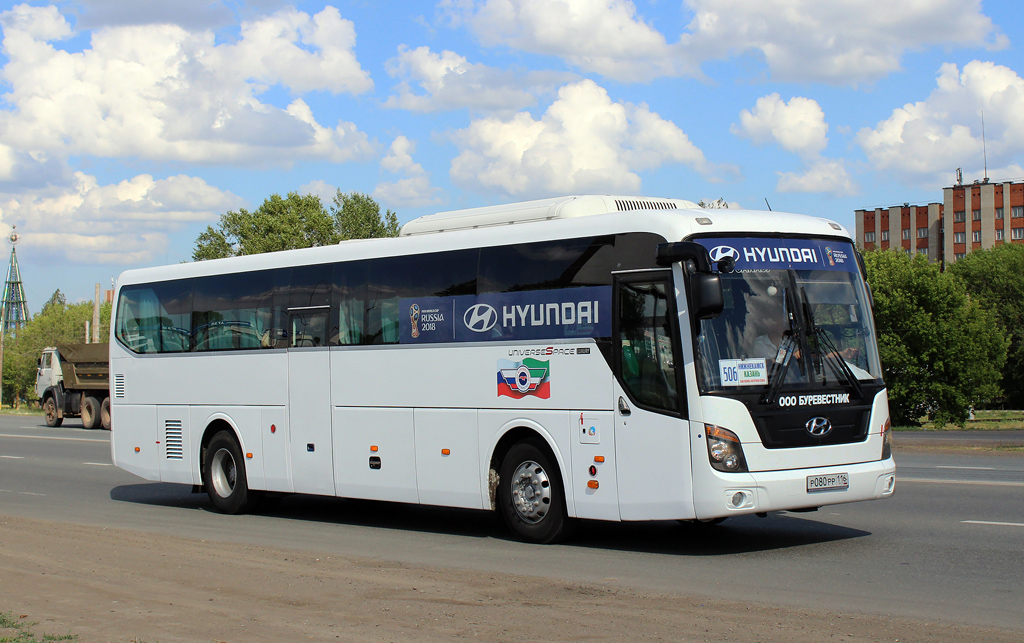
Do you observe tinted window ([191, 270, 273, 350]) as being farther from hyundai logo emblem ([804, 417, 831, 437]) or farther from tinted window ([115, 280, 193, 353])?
hyundai logo emblem ([804, 417, 831, 437])

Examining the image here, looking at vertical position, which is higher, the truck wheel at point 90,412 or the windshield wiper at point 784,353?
the windshield wiper at point 784,353

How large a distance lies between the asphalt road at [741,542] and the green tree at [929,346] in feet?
138

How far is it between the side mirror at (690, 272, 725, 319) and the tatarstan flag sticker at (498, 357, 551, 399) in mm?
1858

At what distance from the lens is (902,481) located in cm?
1518

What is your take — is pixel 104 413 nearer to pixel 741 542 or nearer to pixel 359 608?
pixel 741 542

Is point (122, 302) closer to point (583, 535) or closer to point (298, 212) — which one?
point (583, 535)

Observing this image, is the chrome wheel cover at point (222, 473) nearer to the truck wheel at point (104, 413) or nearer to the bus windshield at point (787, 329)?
→ the bus windshield at point (787, 329)

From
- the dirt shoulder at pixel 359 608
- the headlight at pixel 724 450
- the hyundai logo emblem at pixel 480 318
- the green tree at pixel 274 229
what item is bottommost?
the dirt shoulder at pixel 359 608

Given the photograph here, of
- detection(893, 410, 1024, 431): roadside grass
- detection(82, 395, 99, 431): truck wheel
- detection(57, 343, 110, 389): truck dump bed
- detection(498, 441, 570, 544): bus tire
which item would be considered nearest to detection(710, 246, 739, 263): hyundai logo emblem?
detection(498, 441, 570, 544): bus tire

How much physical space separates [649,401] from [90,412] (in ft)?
110

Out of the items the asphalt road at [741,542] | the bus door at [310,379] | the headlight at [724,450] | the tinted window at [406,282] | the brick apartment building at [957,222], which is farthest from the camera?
the brick apartment building at [957,222]

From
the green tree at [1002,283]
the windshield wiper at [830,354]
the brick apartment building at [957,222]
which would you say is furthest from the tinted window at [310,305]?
the brick apartment building at [957,222]

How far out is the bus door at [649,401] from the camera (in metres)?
9.45

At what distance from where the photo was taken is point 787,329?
9.66 meters
